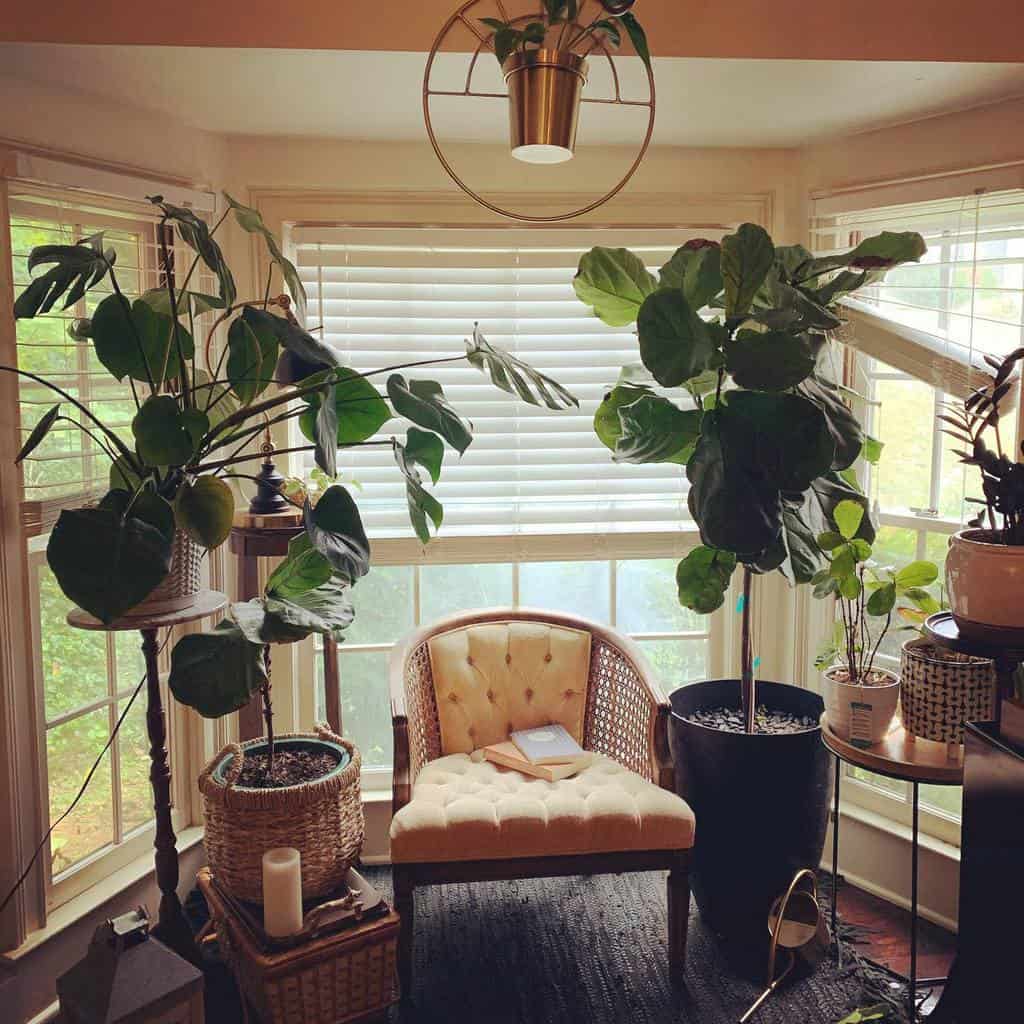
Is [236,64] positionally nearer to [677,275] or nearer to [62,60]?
[62,60]

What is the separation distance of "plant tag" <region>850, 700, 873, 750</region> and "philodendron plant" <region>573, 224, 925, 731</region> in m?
0.36

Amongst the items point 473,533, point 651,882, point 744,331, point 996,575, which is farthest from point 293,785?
point 996,575

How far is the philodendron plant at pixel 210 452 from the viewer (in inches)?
63.0

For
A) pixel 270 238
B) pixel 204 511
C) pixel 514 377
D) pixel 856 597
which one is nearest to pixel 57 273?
pixel 270 238

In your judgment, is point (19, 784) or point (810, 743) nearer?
point (19, 784)

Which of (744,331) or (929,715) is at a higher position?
(744,331)

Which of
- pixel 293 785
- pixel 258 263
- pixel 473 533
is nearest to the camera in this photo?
pixel 293 785

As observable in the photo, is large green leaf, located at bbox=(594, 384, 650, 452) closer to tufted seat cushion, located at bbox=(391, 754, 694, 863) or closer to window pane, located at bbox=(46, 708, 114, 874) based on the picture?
tufted seat cushion, located at bbox=(391, 754, 694, 863)

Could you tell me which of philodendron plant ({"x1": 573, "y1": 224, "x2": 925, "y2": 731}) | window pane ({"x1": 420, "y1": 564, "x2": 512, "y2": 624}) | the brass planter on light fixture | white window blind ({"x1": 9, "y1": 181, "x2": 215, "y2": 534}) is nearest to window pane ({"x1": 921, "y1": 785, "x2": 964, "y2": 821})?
philodendron plant ({"x1": 573, "y1": 224, "x2": 925, "y2": 731})

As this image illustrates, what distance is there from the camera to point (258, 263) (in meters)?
2.88

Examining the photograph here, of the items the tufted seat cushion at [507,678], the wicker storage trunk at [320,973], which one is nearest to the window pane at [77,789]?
the wicker storage trunk at [320,973]

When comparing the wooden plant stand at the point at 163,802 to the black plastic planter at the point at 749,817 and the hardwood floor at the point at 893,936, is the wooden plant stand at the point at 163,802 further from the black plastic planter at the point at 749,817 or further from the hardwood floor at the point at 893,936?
the hardwood floor at the point at 893,936

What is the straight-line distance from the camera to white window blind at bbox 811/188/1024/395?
2.53m

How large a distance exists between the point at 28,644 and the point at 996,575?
212 centimetres
